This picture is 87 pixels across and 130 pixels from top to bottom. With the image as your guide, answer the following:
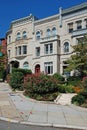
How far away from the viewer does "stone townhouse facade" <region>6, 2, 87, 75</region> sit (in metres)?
39.3

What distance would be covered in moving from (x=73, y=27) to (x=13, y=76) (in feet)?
55.5

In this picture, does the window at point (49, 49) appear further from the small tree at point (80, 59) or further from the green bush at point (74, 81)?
the small tree at point (80, 59)

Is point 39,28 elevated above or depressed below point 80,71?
above

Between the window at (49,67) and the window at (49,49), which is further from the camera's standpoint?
the window at (49,49)

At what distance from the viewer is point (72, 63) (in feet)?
106

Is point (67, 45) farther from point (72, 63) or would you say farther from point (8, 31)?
point (8, 31)

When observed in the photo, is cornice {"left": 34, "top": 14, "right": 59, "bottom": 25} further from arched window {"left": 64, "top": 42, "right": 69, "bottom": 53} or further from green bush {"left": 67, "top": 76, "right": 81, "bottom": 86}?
green bush {"left": 67, "top": 76, "right": 81, "bottom": 86}

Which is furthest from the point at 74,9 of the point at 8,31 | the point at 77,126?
the point at 77,126

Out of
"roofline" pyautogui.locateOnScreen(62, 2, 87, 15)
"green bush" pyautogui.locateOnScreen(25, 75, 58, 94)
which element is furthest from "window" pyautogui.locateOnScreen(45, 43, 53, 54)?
"green bush" pyautogui.locateOnScreen(25, 75, 58, 94)

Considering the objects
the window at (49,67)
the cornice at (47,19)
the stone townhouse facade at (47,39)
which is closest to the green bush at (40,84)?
the stone townhouse facade at (47,39)

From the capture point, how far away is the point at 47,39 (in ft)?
137

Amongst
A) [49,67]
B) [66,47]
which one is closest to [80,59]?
[66,47]

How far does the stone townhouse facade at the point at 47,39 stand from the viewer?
39281 mm

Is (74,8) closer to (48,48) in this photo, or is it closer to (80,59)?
(48,48)
